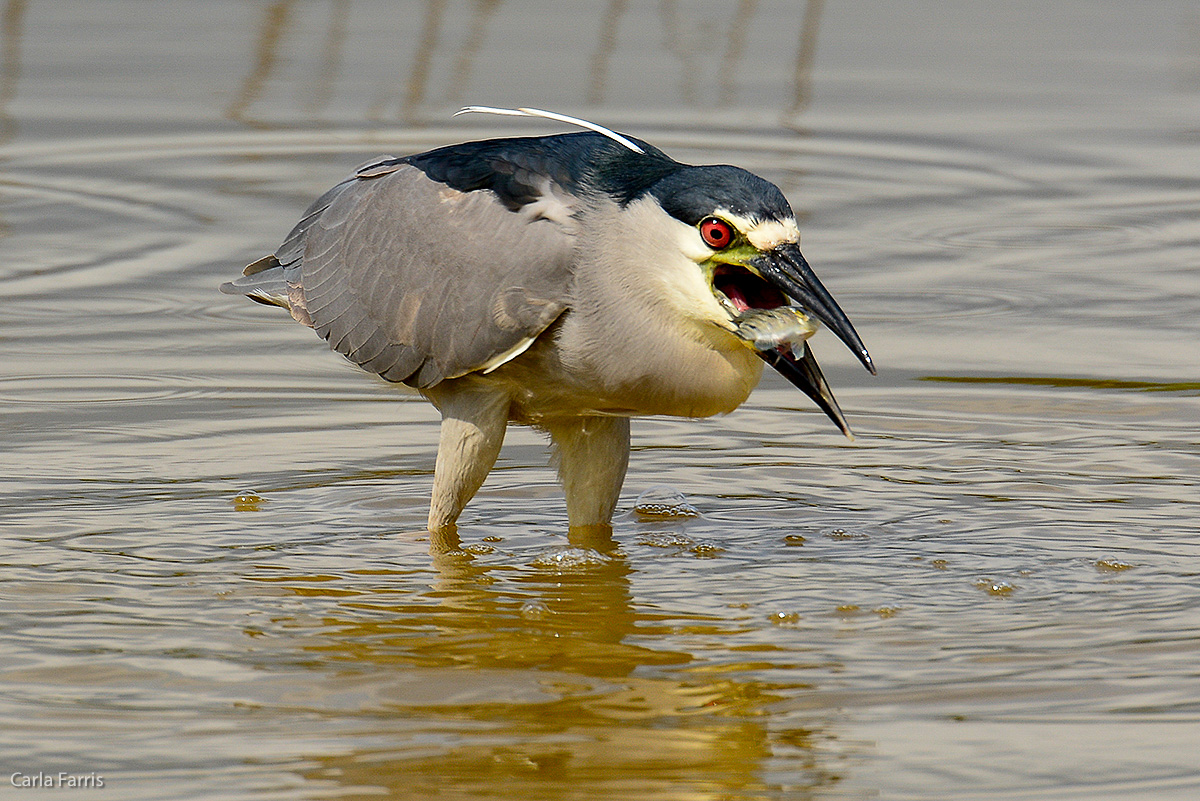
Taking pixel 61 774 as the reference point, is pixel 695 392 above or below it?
above

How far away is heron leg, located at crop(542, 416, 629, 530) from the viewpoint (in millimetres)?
5531

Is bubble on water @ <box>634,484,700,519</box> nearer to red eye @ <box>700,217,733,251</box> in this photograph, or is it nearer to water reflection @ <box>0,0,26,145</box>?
red eye @ <box>700,217,733,251</box>

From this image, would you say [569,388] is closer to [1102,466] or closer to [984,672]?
[984,672]

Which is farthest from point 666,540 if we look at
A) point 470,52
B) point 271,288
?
point 470,52

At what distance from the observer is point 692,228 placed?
462cm

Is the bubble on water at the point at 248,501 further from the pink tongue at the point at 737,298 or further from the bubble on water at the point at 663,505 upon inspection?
the pink tongue at the point at 737,298

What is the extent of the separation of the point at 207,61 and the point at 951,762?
9.67m

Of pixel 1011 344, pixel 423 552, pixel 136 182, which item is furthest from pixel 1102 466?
pixel 136 182

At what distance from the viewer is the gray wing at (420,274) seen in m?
5.05

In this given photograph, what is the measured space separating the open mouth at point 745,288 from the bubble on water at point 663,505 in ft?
4.25

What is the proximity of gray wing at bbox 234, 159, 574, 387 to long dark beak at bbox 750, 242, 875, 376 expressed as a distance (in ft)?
2.22

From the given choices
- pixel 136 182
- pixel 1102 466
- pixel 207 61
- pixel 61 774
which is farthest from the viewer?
pixel 207 61

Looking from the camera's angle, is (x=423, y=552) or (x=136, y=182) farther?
(x=136, y=182)

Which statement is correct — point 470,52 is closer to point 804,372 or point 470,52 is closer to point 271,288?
point 271,288
